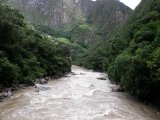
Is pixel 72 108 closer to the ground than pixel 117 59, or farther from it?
closer to the ground

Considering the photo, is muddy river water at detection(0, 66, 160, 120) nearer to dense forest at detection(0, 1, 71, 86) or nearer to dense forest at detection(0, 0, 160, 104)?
dense forest at detection(0, 0, 160, 104)

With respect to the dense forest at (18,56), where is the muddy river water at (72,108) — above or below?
below

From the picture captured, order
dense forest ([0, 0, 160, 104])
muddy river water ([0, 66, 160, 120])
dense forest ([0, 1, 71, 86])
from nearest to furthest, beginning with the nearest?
muddy river water ([0, 66, 160, 120]) → dense forest ([0, 0, 160, 104]) → dense forest ([0, 1, 71, 86])

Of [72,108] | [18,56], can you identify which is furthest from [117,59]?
[18,56]

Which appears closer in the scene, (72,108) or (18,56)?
(72,108)

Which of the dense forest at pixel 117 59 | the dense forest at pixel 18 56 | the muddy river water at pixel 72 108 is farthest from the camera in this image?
the dense forest at pixel 18 56

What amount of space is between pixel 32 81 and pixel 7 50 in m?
8.52

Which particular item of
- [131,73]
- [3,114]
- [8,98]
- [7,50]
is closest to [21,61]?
[7,50]

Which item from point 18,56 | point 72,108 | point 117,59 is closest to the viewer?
point 72,108

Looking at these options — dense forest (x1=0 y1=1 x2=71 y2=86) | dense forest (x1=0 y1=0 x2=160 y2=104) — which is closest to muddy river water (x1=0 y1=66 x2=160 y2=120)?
dense forest (x1=0 y1=0 x2=160 y2=104)

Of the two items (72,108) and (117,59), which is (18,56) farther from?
(117,59)

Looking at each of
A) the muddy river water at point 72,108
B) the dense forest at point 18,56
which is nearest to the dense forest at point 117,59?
the dense forest at point 18,56

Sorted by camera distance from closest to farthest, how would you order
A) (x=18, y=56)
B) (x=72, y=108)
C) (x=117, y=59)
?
(x=72, y=108), (x=117, y=59), (x=18, y=56)

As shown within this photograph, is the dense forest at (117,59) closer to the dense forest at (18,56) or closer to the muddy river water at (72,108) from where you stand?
the dense forest at (18,56)
